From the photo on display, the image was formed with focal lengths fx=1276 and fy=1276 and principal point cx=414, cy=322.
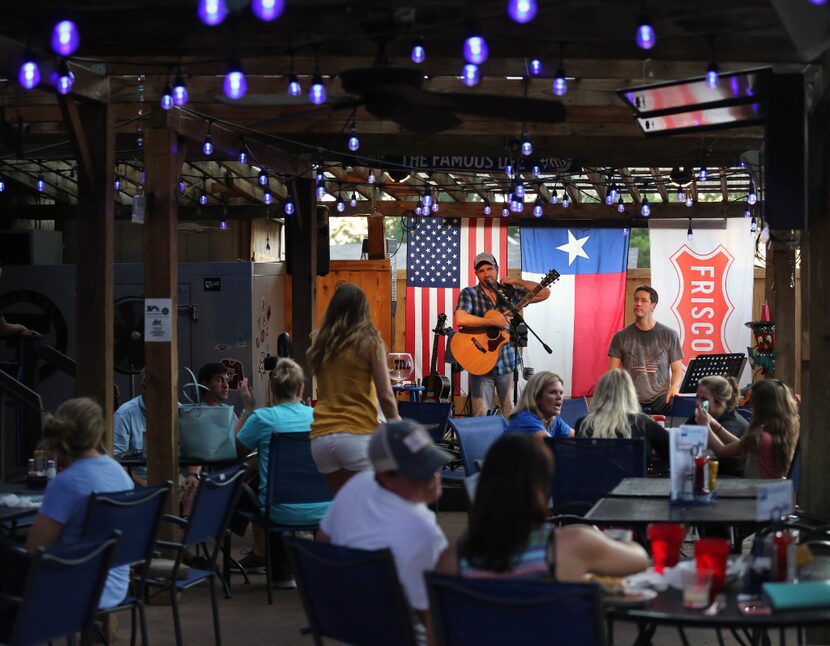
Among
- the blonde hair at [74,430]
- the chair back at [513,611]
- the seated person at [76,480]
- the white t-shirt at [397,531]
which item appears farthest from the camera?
the blonde hair at [74,430]

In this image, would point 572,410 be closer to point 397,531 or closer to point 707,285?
point 397,531

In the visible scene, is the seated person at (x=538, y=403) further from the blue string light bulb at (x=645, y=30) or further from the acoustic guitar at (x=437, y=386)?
the acoustic guitar at (x=437, y=386)

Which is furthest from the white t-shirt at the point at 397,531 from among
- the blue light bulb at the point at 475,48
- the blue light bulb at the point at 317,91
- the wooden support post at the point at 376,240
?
the wooden support post at the point at 376,240

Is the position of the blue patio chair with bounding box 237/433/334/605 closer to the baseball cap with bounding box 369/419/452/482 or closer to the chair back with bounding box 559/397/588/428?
the chair back with bounding box 559/397/588/428

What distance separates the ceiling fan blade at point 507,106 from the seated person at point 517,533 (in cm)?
249

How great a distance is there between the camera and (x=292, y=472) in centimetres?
696

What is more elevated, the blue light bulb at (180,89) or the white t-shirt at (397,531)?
the blue light bulb at (180,89)

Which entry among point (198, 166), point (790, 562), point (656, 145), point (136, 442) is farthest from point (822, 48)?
point (198, 166)

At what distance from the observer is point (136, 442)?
8445 mm

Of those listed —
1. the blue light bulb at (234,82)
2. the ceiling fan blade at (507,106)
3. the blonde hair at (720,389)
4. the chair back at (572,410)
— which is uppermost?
the blue light bulb at (234,82)

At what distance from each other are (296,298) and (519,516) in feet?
31.7

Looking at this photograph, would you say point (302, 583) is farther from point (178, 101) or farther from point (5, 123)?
point (5, 123)

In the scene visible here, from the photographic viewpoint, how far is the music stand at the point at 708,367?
10.8 m

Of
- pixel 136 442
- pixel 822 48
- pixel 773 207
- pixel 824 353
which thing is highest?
pixel 822 48
